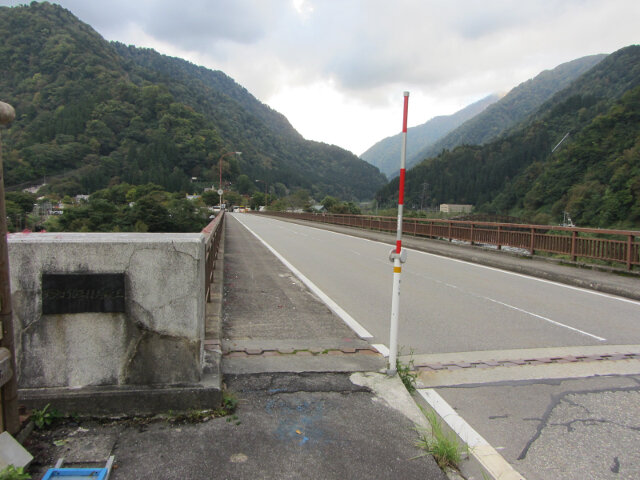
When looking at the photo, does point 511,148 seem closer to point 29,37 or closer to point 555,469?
point 555,469

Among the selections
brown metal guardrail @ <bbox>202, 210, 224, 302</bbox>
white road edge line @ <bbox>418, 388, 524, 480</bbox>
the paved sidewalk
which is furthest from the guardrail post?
white road edge line @ <bbox>418, 388, 524, 480</bbox>

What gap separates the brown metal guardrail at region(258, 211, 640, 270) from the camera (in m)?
11.3

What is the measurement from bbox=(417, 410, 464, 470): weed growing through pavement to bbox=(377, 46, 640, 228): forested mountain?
78396 mm

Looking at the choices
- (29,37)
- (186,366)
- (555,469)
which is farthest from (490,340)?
(29,37)

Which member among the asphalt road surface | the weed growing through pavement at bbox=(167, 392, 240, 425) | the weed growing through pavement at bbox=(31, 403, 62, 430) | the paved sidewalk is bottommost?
the asphalt road surface

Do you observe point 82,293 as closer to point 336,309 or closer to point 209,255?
point 209,255

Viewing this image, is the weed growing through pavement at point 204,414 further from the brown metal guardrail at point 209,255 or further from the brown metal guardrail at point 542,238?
the brown metal guardrail at point 542,238

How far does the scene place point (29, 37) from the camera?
17762 centimetres

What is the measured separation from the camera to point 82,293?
3119 millimetres

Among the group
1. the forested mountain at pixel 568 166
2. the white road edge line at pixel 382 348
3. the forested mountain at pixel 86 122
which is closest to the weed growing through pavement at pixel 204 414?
the white road edge line at pixel 382 348

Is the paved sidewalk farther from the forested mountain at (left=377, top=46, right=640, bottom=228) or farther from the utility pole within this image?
the forested mountain at (left=377, top=46, right=640, bottom=228)

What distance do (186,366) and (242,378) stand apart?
72cm

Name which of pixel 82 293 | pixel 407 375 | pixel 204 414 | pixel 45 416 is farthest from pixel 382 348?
pixel 45 416

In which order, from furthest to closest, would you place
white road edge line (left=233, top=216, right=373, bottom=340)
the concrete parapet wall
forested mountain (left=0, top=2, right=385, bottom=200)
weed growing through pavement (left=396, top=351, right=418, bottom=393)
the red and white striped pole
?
1. forested mountain (left=0, top=2, right=385, bottom=200)
2. white road edge line (left=233, top=216, right=373, bottom=340)
3. the red and white striped pole
4. weed growing through pavement (left=396, top=351, right=418, bottom=393)
5. the concrete parapet wall
